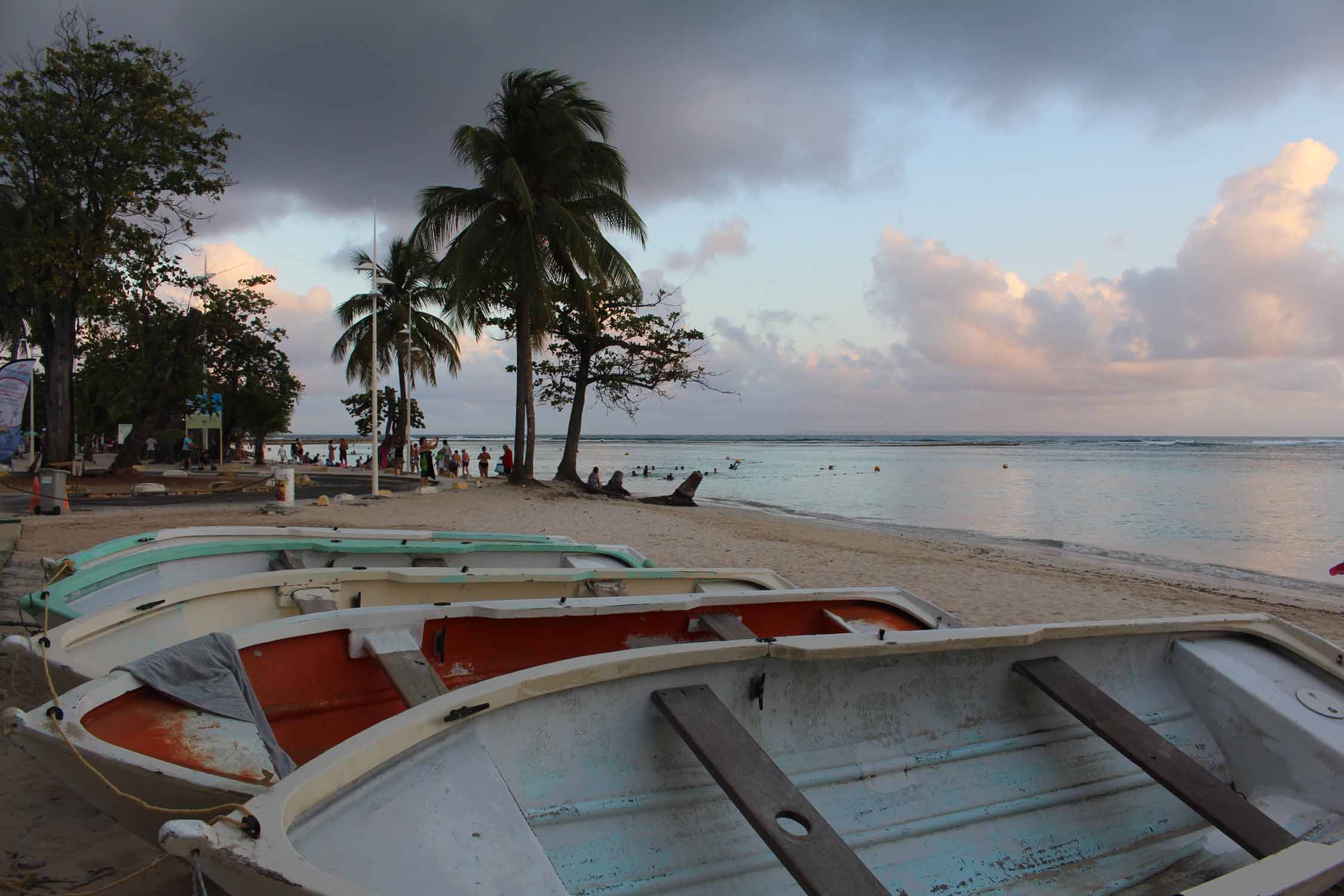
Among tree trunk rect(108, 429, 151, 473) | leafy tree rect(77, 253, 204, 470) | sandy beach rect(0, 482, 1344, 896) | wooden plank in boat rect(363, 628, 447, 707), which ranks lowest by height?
sandy beach rect(0, 482, 1344, 896)

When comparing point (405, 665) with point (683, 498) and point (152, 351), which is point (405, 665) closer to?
point (683, 498)

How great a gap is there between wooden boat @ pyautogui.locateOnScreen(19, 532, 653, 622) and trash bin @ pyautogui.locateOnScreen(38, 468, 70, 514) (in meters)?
10.6

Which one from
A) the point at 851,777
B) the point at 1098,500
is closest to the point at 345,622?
the point at 851,777

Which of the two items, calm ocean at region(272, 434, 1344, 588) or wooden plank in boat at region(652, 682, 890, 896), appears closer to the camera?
wooden plank in boat at region(652, 682, 890, 896)

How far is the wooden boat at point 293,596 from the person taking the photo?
3.45 m

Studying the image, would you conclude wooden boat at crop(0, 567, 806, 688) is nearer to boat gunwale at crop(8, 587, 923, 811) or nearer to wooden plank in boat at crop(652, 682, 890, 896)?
boat gunwale at crop(8, 587, 923, 811)

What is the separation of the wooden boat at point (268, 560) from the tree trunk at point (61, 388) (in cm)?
1988

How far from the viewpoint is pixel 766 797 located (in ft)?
7.79

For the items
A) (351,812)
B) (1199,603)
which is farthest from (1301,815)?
(1199,603)

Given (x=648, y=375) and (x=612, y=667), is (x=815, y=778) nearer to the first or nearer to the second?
(x=612, y=667)

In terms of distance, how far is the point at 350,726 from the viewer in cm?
340

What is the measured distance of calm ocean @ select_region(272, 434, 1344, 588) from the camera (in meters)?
18.0

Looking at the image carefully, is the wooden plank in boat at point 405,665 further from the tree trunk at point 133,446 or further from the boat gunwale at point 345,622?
the tree trunk at point 133,446

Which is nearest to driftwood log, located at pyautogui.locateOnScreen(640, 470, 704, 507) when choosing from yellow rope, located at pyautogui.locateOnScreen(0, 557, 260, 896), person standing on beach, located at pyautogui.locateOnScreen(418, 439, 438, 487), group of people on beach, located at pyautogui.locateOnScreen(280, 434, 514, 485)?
group of people on beach, located at pyautogui.locateOnScreen(280, 434, 514, 485)
